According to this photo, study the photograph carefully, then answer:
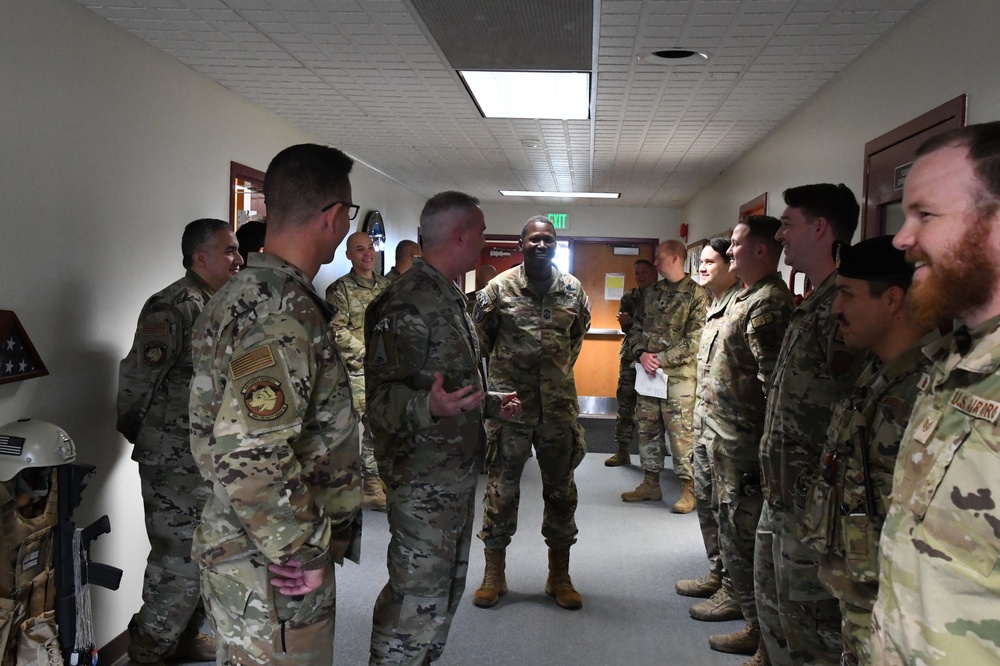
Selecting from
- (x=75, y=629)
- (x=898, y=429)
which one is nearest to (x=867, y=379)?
(x=898, y=429)

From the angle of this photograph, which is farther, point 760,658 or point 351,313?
point 351,313

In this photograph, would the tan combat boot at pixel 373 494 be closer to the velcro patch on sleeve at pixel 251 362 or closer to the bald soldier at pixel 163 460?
the bald soldier at pixel 163 460

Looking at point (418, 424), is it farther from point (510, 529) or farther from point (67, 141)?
point (67, 141)

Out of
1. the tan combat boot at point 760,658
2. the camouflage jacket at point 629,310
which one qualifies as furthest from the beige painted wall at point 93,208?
the camouflage jacket at point 629,310

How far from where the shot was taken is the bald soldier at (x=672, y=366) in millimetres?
4766

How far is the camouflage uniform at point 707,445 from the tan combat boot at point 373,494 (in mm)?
2084

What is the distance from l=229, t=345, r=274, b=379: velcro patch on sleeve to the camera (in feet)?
4.64

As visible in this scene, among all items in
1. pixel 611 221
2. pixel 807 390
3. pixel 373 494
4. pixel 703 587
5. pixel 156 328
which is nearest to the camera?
pixel 807 390

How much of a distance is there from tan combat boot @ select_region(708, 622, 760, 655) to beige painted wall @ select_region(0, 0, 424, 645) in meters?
2.43

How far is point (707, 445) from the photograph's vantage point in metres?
2.90

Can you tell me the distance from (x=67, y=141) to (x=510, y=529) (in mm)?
2337

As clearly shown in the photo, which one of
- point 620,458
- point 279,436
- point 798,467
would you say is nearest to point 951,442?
point 798,467

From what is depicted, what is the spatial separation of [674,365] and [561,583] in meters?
2.07

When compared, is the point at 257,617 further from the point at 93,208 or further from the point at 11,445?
the point at 93,208
